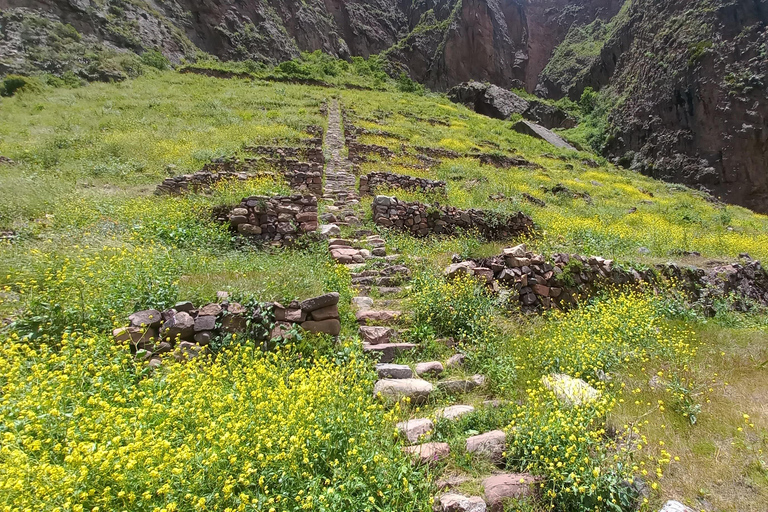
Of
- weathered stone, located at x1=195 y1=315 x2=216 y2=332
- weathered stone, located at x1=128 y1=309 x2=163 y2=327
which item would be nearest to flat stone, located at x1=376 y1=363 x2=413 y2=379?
weathered stone, located at x1=195 y1=315 x2=216 y2=332

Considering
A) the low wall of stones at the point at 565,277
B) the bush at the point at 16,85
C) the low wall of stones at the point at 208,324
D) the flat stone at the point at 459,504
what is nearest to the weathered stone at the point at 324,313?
the low wall of stones at the point at 208,324

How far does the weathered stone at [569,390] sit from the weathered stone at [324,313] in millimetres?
2556

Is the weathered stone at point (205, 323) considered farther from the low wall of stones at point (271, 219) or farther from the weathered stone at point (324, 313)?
the low wall of stones at point (271, 219)

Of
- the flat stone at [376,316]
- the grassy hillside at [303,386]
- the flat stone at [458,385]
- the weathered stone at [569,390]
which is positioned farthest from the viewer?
the flat stone at [376,316]

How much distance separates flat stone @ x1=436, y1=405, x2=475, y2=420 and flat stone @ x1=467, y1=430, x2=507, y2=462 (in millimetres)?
320

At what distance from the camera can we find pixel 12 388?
2.87 metres

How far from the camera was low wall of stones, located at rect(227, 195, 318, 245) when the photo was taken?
820 cm

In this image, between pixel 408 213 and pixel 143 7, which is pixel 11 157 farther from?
pixel 143 7

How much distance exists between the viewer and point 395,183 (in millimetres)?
13148

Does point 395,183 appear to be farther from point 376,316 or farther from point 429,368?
point 429,368

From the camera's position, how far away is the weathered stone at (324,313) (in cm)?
461

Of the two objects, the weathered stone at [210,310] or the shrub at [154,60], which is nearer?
the weathered stone at [210,310]

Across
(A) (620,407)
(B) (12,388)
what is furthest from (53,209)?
(A) (620,407)

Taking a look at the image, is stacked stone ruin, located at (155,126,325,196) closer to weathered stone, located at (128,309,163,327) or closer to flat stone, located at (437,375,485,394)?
weathered stone, located at (128,309,163,327)
